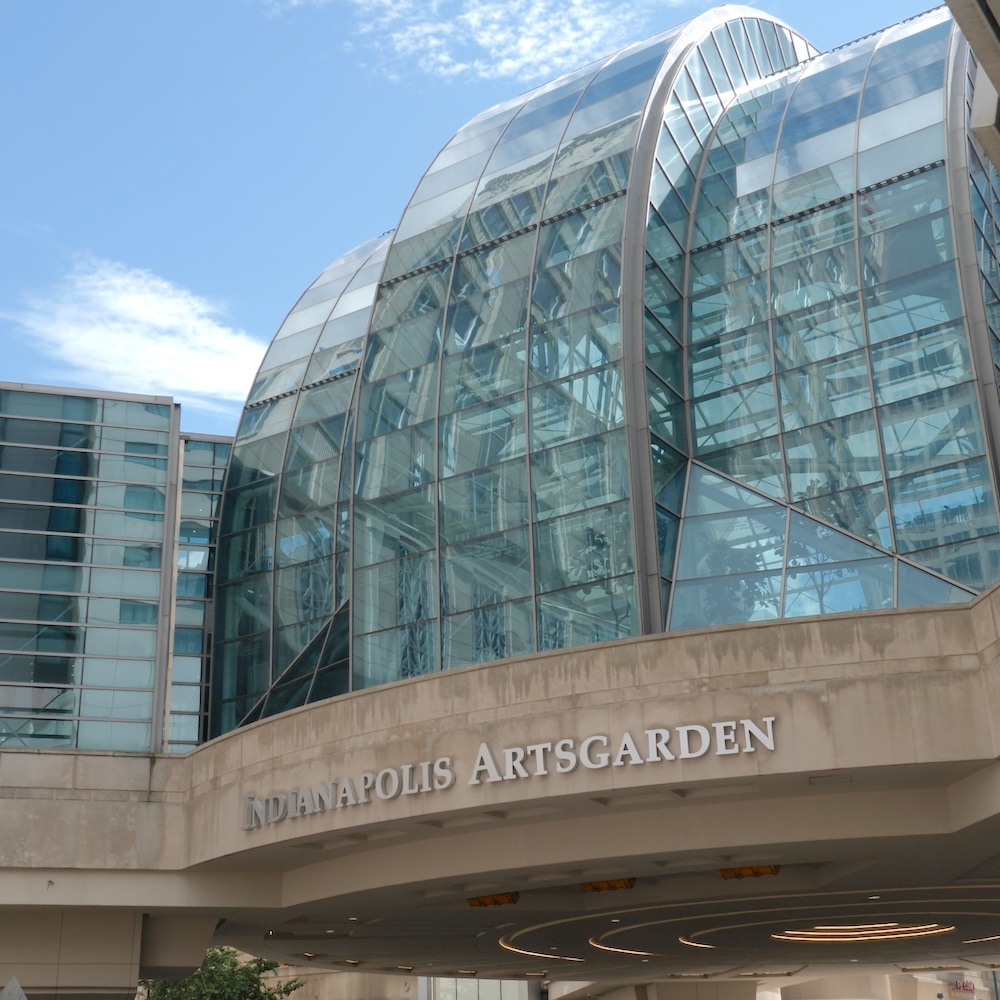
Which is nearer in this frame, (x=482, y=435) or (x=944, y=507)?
(x=944, y=507)

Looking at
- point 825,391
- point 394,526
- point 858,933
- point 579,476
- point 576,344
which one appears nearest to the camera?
point 579,476

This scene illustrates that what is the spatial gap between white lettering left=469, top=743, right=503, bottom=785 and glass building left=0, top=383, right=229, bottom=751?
63.3 feet

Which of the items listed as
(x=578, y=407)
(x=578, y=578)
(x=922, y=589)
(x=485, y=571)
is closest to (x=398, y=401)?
(x=578, y=407)

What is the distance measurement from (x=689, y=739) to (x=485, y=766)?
3327 millimetres

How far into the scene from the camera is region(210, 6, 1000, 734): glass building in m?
30.4

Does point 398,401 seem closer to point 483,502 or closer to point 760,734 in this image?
point 483,502

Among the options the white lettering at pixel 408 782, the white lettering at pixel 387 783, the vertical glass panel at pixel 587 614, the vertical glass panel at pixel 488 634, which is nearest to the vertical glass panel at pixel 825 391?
the vertical glass panel at pixel 587 614

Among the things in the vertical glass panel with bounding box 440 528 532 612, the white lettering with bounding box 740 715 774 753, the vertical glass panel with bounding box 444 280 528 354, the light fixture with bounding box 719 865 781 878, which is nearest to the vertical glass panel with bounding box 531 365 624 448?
the vertical glass panel with bounding box 444 280 528 354

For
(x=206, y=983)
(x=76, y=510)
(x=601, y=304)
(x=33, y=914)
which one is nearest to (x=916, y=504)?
Answer: (x=601, y=304)

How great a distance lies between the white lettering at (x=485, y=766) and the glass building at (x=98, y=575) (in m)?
19.3

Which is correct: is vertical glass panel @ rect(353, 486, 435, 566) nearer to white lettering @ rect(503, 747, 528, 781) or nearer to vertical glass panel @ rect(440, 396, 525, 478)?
vertical glass panel @ rect(440, 396, 525, 478)

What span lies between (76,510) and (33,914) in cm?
1518

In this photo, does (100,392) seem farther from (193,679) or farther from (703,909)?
(703,909)

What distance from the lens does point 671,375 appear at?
33594mm
